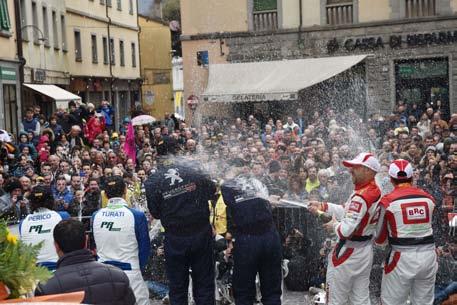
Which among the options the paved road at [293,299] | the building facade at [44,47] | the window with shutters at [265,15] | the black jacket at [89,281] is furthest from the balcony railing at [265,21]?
the black jacket at [89,281]

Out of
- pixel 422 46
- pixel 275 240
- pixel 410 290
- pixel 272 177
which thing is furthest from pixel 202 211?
pixel 422 46

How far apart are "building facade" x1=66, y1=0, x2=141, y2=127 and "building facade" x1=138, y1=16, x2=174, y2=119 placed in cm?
219

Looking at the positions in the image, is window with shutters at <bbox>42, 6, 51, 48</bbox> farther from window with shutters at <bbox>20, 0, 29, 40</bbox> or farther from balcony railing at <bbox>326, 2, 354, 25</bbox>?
balcony railing at <bbox>326, 2, 354, 25</bbox>

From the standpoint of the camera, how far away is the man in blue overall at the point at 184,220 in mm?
8391

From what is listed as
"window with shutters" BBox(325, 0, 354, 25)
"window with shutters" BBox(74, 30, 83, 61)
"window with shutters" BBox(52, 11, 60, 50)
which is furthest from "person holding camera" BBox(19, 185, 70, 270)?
"window with shutters" BBox(74, 30, 83, 61)

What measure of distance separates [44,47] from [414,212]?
28.3m

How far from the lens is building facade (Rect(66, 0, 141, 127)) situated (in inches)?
1603

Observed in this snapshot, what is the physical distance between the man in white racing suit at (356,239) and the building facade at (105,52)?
3174 cm

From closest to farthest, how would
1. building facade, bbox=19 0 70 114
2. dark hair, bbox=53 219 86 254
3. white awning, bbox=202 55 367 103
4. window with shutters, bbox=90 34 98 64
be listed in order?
1. dark hair, bbox=53 219 86 254
2. white awning, bbox=202 55 367 103
3. building facade, bbox=19 0 70 114
4. window with shutters, bbox=90 34 98 64

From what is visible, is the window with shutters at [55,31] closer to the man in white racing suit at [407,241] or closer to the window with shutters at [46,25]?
the window with shutters at [46,25]

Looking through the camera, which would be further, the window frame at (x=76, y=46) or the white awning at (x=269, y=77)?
the window frame at (x=76, y=46)

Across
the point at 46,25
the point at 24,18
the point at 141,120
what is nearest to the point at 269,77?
the point at 141,120

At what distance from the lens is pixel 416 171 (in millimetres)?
12836

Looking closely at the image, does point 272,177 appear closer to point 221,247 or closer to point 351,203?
point 221,247
